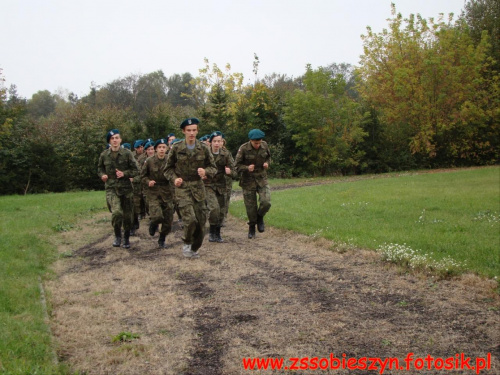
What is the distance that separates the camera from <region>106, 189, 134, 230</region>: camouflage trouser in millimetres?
11297

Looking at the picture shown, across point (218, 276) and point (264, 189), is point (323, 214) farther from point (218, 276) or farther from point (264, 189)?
point (218, 276)

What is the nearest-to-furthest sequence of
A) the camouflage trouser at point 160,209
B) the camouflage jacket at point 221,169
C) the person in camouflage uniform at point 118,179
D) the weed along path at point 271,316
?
the weed along path at point 271,316 → the person in camouflage uniform at point 118,179 → the camouflage trouser at point 160,209 → the camouflage jacket at point 221,169

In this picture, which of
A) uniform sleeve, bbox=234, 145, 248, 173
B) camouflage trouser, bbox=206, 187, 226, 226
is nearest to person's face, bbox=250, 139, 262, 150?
uniform sleeve, bbox=234, 145, 248, 173

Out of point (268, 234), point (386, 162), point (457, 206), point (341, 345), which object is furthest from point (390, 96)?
point (341, 345)

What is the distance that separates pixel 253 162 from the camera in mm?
11664

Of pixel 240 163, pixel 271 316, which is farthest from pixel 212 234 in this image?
pixel 271 316

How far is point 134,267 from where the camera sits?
9.05 meters

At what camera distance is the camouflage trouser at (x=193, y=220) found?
945cm

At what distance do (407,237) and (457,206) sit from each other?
548 cm

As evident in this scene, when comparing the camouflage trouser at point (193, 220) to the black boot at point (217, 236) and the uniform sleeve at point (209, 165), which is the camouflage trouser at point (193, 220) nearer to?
the uniform sleeve at point (209, 165)

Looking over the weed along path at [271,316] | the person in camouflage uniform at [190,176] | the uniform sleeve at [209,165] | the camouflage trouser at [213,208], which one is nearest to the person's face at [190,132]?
the person in camouflage uniform at [190,176]

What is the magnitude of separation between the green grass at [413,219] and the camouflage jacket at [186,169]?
126 inches

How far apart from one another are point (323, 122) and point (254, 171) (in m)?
26.2

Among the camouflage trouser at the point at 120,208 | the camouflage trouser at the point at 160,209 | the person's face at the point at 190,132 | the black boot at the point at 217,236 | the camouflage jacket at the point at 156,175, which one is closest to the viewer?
the person's face at the point at 190,132
